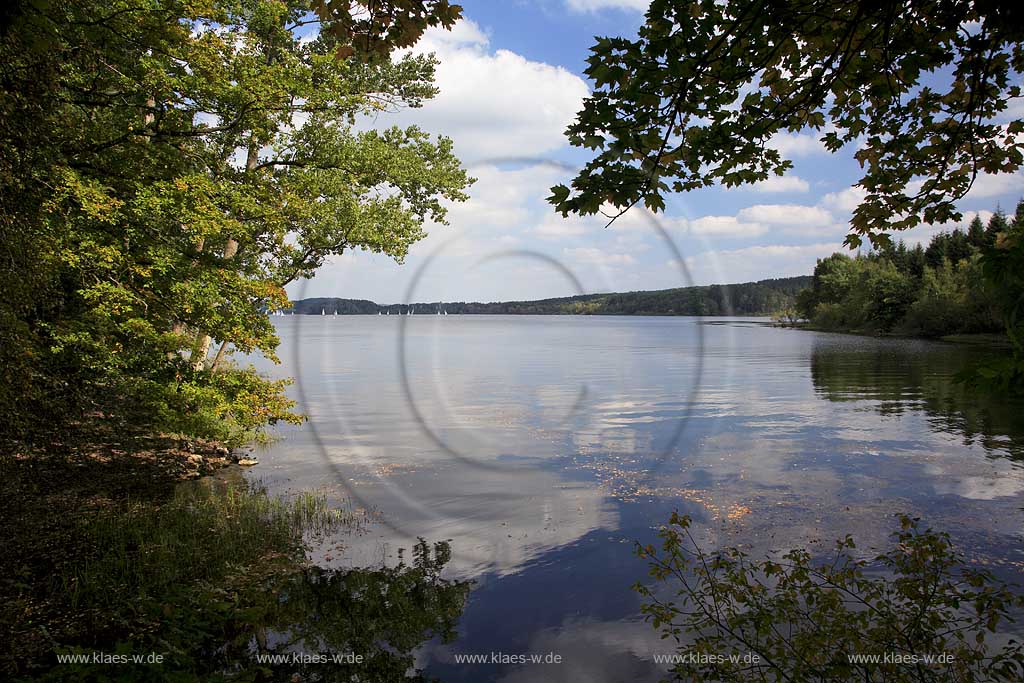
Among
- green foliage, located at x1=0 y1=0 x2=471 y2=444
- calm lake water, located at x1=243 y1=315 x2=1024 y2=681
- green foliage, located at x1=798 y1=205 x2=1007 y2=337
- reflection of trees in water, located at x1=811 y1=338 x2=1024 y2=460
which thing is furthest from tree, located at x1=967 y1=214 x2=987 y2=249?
green foliage, located at x1=0 y1=0 x2=471 y2=444

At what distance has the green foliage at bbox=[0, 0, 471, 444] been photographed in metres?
10.8

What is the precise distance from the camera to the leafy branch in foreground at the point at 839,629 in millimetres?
7223

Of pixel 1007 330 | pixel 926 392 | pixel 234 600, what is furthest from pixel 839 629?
pixel 926 392

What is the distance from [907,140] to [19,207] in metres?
13.3

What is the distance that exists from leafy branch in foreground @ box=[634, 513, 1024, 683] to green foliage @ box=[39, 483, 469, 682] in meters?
3.88

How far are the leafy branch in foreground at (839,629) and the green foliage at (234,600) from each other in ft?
12.7

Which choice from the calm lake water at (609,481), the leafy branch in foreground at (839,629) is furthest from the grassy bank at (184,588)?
the leafy branch in foreground at (839,629)

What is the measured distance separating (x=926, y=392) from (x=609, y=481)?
2915 cm

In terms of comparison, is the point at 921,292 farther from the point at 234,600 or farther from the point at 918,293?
the point at 234,600

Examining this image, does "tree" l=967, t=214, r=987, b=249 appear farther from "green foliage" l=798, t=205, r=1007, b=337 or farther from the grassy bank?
the grassy bank

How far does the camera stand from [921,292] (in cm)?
10375

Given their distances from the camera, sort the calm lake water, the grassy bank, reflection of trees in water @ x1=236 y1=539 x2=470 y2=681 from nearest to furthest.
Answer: the grassy bank → reflection of trees in water @ x1=236 y1=539 x2=470 y2=681 → the calm lake water

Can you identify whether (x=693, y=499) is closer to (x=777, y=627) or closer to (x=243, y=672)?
(x=777, y=627)

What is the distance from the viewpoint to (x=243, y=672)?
790cm
